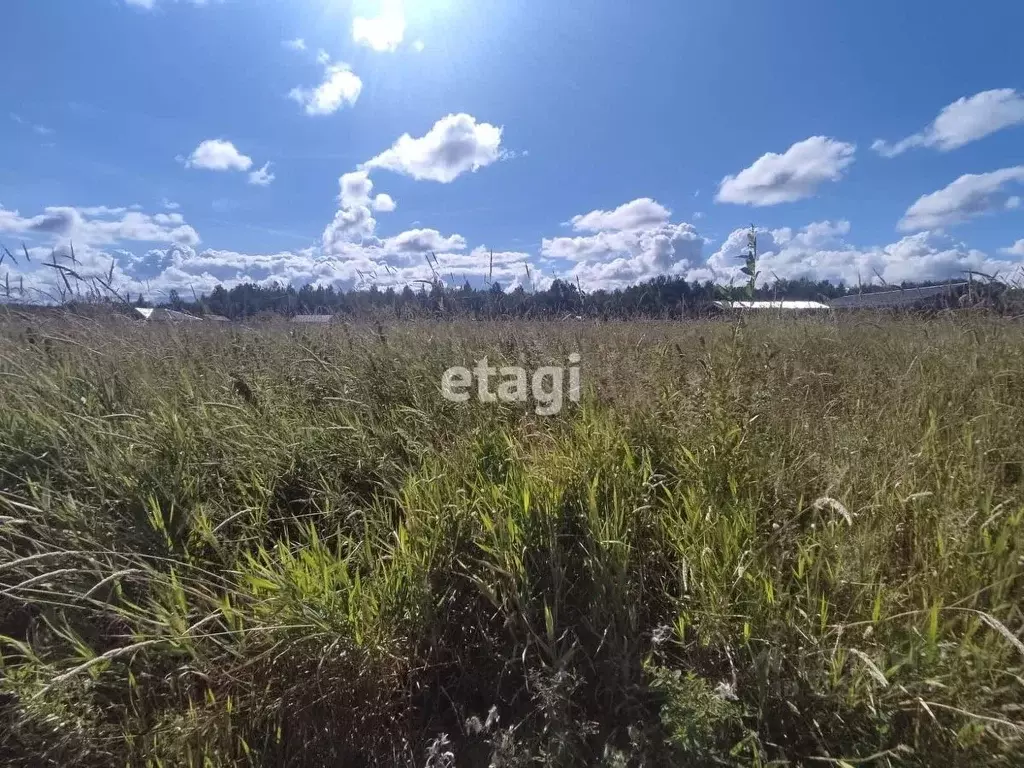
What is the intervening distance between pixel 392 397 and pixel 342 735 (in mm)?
1686

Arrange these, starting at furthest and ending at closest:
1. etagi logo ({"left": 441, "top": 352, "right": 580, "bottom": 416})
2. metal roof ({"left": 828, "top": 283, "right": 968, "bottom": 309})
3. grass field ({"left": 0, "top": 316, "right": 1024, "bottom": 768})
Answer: metal roof ({"left": 828, "top": 283, "right": 968, "bottom": 309})
etagi logo ({"left": 441, "top": 352, "right": 580, "bottom": 416})
grass field ({"left": 0, "top": 316, "right": 1024, "bottom": 768})

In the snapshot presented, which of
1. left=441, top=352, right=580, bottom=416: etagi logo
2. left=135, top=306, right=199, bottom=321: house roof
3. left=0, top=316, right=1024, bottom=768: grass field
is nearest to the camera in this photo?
left=0, top=316, right=1024, bottom=768: grass field

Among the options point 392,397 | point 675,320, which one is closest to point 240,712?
point 392,397

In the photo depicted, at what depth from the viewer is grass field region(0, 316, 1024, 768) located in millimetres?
996

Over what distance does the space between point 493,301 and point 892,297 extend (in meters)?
3.96

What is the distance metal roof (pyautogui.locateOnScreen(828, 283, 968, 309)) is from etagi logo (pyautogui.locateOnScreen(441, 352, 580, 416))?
130 inches

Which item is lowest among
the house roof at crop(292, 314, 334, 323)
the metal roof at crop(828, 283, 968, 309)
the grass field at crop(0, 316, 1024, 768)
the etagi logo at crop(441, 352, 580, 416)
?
the grass field at crop(0, 316, 1024, 768)

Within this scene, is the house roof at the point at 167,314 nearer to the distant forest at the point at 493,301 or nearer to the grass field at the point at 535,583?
the distant forest at the point at 493,301

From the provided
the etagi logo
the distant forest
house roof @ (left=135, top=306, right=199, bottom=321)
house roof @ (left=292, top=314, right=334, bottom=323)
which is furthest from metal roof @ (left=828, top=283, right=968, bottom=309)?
house roof @ (left=135, top=306, right=199, bottom=321)

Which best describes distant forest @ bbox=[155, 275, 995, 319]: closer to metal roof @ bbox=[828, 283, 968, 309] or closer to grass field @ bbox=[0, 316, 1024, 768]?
metal roof @ bbox=[828, 283, 968, 309]

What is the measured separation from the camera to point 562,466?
1.76 m

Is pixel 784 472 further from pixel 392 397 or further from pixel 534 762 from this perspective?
pixel 392 397

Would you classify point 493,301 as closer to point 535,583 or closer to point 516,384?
point 516,384

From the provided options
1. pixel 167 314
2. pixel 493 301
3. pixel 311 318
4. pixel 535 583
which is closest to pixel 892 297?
pixel 493 301
